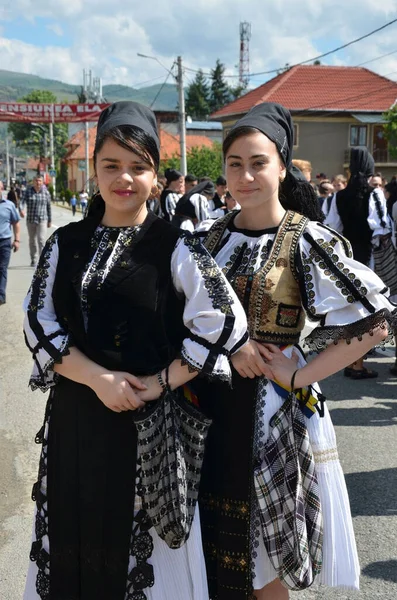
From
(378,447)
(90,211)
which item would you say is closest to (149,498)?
(90,211)

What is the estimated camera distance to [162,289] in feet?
6.77

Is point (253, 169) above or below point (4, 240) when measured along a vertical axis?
above

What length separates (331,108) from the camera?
44469 mm

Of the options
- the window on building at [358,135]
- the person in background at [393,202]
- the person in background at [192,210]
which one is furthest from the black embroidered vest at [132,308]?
the window on building at [358,135]

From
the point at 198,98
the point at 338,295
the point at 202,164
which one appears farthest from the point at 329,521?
the point at 198,98

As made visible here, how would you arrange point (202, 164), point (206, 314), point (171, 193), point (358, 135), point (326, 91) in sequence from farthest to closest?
1. point (202, 164)
2. point (358, 135)
3. point (326, 91)
4. point (171, 193)
5. point (206, 314)

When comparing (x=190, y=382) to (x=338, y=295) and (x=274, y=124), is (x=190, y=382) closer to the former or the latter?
(x=338, y=295)

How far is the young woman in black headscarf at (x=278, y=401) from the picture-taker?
2168 millimetres

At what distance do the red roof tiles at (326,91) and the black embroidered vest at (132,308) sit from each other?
4304cm

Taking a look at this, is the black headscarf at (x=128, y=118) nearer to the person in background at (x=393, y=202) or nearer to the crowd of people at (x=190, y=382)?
the crowd of people at (x=190, y=382)

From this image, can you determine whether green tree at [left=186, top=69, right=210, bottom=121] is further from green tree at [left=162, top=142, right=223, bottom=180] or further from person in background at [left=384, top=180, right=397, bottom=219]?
person in background at [left=384, top=180, right=397, bottom=219]

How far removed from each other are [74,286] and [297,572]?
3.74ft

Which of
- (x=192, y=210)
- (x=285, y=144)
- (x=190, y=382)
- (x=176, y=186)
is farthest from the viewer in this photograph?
(x=176, y=186)

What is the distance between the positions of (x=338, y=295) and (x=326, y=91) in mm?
46218
